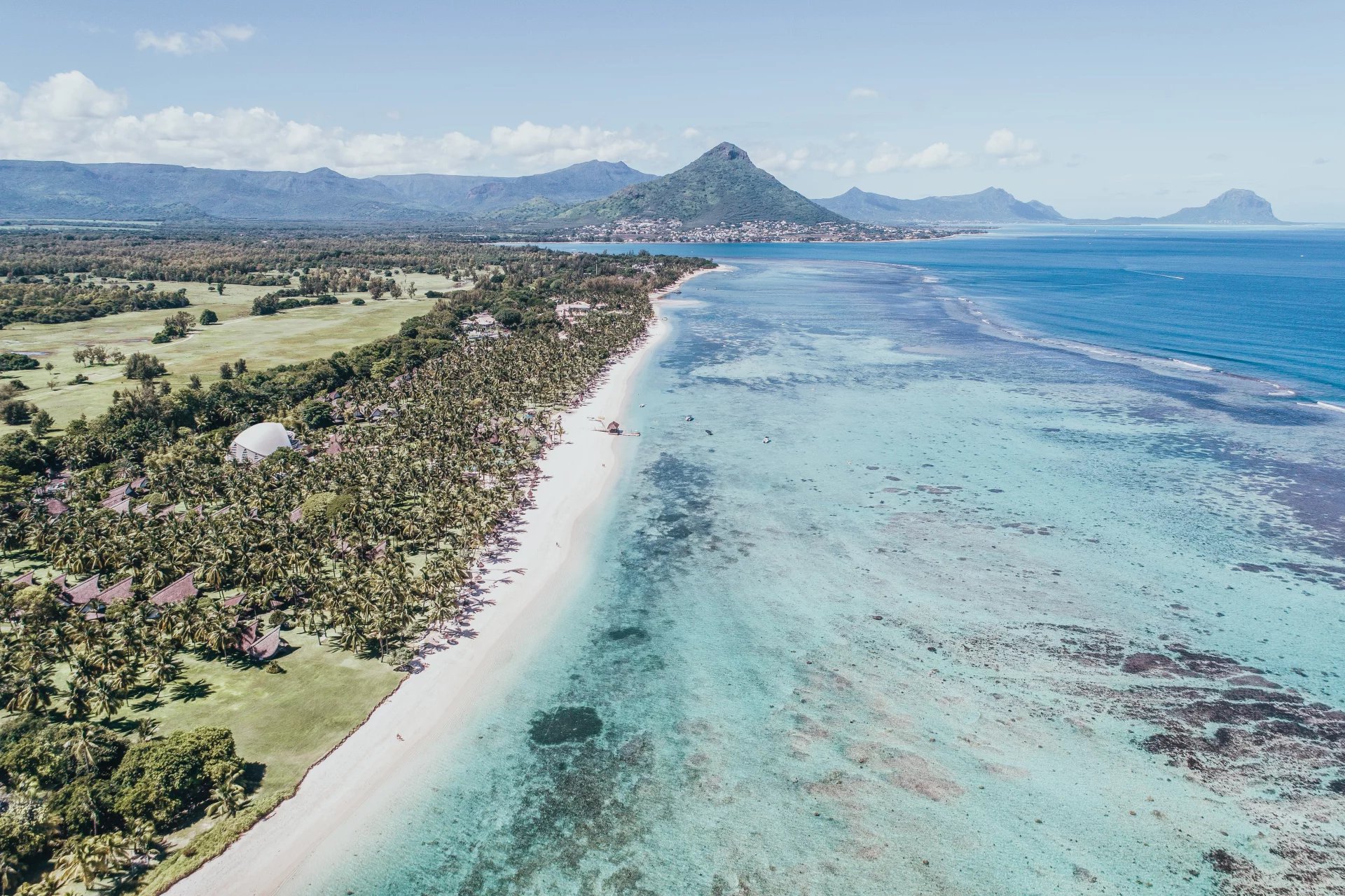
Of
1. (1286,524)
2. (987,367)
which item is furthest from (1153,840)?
(987,367)

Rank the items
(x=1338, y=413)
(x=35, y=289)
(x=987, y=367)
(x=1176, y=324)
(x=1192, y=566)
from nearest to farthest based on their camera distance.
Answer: (x=1192, y=566) < (x=1338, y=413) < (x=987, y=367) < (x=1176, y=324) < (x=35, y=289)

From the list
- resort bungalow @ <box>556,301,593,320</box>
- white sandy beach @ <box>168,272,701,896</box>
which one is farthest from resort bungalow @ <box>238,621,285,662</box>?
resort bungalow @ <box>556,301,593,320</box>

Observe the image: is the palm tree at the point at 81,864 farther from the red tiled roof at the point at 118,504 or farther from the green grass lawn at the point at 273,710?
the red tiled roof at the point at 118,504

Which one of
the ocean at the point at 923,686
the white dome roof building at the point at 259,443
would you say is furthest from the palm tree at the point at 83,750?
the white dome roof building at the point at 259,443

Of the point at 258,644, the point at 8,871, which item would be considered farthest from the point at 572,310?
the point at 8,871

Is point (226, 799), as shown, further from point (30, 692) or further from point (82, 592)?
point (82, 592)

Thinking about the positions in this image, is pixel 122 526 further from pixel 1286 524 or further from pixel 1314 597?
pixel 1286 524
